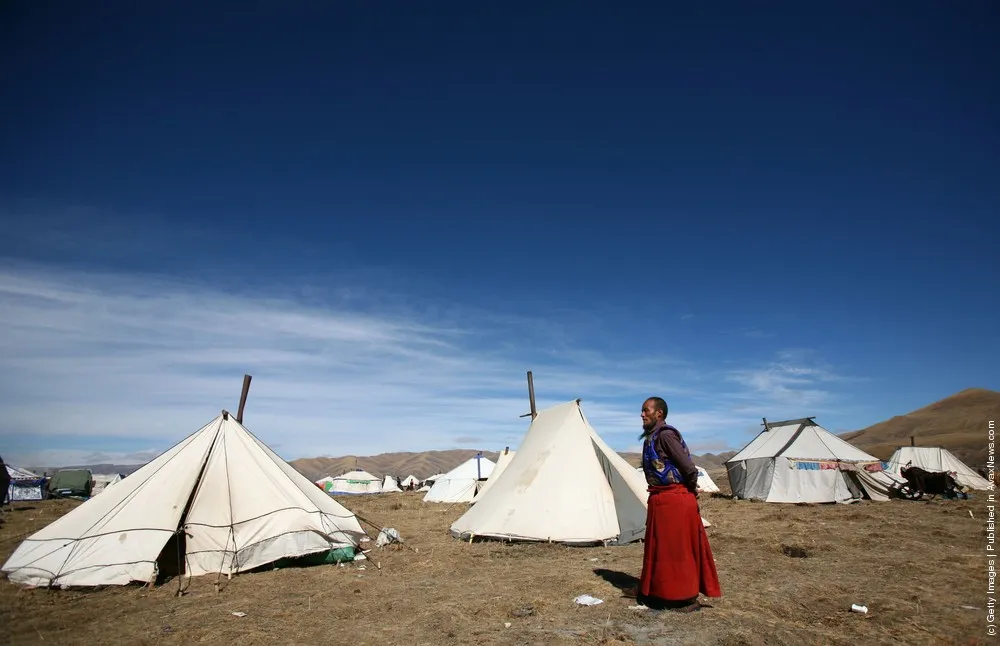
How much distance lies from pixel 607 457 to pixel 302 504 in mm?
6387

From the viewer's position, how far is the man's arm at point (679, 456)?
5.57m

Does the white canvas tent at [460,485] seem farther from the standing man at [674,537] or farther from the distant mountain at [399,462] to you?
the distant mountain at [399,462]

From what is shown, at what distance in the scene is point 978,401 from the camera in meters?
79.0

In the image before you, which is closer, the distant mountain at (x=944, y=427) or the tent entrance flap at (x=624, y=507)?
the tent entrance flap at (x=624, y=507)

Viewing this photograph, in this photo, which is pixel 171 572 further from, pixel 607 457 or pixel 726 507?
pixel 726 507

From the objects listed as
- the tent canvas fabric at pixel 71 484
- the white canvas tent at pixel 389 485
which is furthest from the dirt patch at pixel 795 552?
the white canvas tent at pixel 389 485

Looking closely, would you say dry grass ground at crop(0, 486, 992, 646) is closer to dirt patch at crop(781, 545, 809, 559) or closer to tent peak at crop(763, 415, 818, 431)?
dirt patch at crop(781, 545, 809, 559)

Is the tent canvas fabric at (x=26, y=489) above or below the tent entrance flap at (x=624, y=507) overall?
below

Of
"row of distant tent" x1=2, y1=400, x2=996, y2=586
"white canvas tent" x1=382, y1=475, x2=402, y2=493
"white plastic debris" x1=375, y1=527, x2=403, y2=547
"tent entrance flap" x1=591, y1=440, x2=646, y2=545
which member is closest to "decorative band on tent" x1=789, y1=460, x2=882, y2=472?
"row of distant tent" x1=2, y1=400, x2=996, y2=586

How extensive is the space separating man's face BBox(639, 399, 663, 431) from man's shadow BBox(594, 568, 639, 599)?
204 cm

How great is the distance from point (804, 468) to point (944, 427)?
72714mm

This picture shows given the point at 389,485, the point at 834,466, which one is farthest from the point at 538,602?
the point at 389,485

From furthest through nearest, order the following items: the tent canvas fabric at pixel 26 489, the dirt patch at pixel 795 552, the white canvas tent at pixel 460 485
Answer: the tent canvas fabric at pixel 26 489 → the white canvas tent at pixel 460 485 → the dirt patch at pixel 795 552

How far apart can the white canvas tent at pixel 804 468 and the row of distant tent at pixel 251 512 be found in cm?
1188
